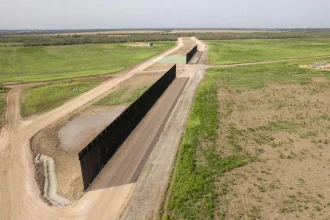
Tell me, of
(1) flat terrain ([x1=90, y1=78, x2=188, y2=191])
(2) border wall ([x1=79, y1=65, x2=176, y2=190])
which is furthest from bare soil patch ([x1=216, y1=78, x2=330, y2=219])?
(2) border wall ([x1=79, y1=65, x2=176, y2=190])

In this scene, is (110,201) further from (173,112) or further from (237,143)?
(173,112)

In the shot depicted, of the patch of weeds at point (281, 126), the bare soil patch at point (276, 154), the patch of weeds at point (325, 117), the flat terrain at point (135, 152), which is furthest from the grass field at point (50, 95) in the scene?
the patch of weeds at point (325, 117)

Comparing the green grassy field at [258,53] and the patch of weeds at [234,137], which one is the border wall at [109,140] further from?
the green grassy field at [258,53]

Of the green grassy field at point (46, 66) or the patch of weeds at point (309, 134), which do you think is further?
the green grassy field at point (46, 66)

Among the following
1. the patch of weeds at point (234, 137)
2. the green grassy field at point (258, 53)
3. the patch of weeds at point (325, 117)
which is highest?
the green grassy field at point (258, 53)

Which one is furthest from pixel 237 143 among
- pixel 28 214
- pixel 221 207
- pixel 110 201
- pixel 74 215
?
pixel 28 214

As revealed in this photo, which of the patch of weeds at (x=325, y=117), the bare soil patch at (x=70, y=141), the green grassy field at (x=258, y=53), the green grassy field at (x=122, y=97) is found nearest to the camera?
the bare soil patch at (x=70, y=141)

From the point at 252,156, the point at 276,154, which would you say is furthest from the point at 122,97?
the point at 276,154
